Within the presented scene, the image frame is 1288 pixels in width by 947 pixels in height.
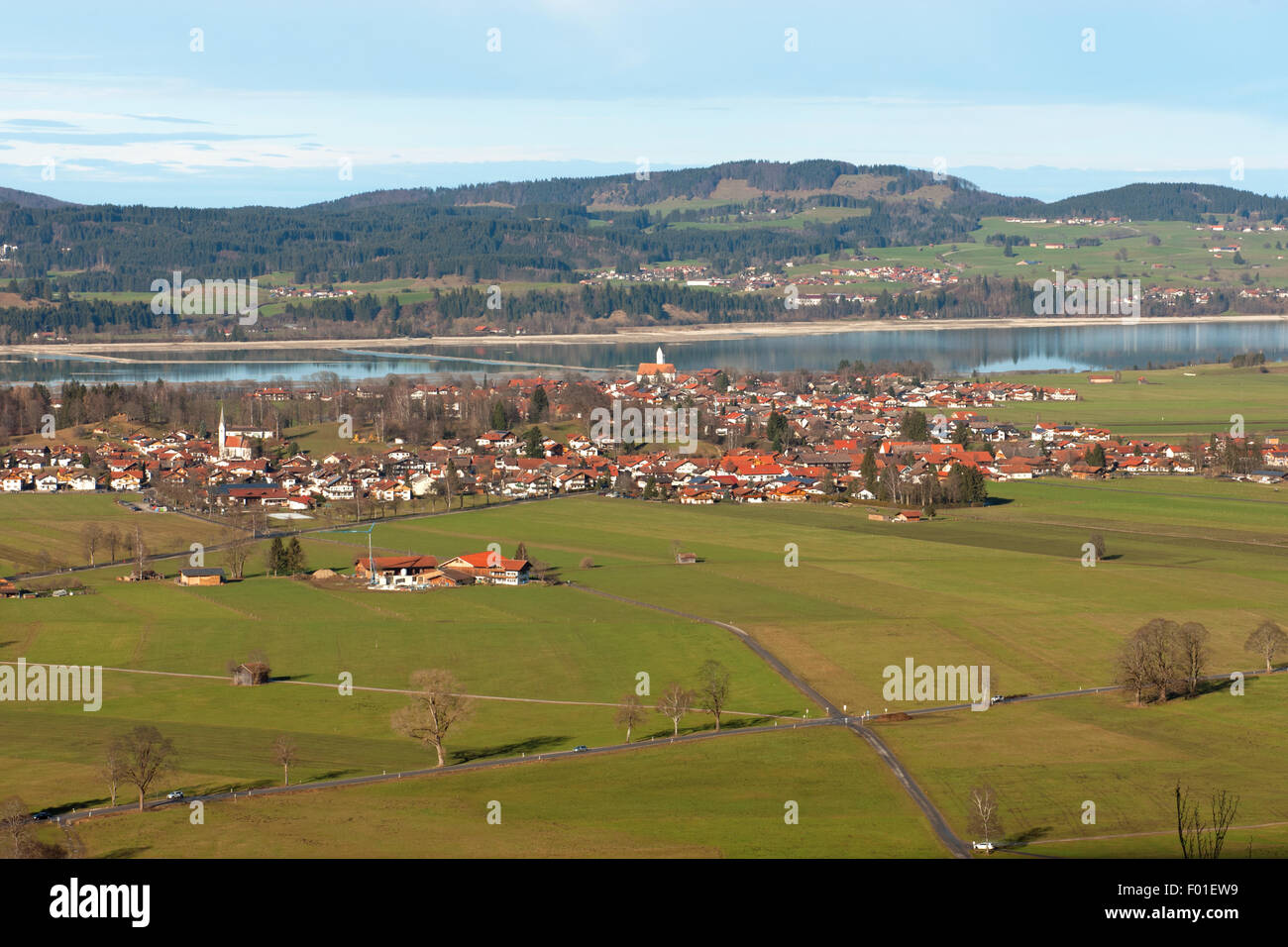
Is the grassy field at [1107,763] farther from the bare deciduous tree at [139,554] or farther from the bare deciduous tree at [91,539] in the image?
the bare deciduous tree at [91,539]

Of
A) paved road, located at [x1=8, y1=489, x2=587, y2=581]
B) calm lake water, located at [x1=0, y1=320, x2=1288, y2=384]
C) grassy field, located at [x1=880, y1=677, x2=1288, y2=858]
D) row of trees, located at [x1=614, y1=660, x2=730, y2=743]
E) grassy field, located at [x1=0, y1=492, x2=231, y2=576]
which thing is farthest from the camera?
calm lake water, located at [x1=0, y1=320, x2=1288, y2=384]

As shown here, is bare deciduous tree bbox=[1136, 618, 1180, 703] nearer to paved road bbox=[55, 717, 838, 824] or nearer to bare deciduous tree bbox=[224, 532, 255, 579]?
paved road bbox=[55, 717, 838, 824]

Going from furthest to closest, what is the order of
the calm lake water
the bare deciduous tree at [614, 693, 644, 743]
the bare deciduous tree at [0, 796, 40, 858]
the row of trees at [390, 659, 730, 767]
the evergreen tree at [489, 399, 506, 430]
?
the calm lake water
the evergreen tree at [489, 399, 506, 430]
the bare deciduous tree at [614, 693, 644, 743]
the row of trees at [390, 659, 730, 767]
the bare deciduous tree at [0, 796, 40, 858]

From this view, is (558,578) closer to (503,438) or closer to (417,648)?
(417,648)

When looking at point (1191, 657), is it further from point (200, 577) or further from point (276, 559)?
point (200, 577)

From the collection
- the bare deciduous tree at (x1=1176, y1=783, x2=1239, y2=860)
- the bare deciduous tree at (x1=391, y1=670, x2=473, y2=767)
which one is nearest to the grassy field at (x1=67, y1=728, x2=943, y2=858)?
the bare deciduous tree at (x1=391, y1=670, x2=473, y2=767)

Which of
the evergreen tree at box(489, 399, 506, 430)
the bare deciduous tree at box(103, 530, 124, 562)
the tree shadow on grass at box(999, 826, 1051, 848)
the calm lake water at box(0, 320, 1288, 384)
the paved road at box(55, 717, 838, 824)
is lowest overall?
the paved road at box(55, 717, 838, 824)
